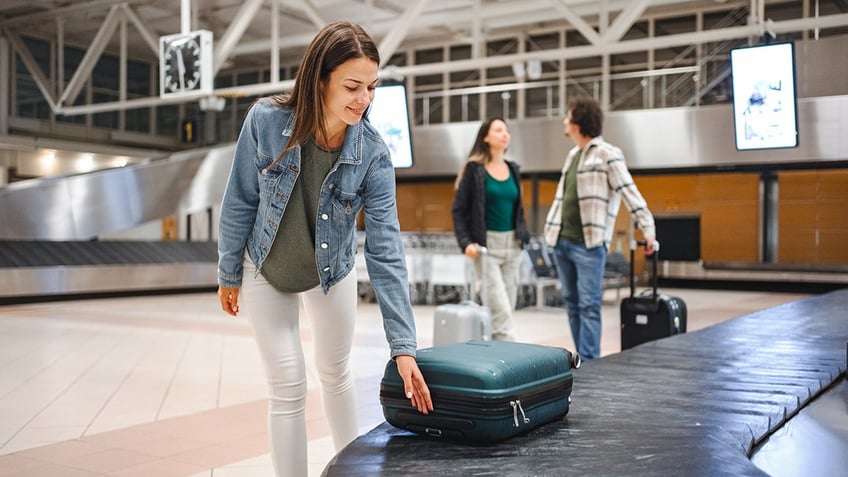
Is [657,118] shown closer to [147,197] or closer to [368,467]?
[147,197]

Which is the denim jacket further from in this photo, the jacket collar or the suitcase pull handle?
the suitcase pull handle

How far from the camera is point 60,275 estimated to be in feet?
44.9

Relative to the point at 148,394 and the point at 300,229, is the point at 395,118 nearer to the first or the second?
the point at 148,394

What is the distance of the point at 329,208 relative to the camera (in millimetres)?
2426

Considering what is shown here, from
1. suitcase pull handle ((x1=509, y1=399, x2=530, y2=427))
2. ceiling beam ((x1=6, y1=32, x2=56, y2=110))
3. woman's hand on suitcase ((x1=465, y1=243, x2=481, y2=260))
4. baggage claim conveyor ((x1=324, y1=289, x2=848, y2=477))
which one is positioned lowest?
baggage claim conveyor ((x1=324, y1=289, x2=848, y2=477))

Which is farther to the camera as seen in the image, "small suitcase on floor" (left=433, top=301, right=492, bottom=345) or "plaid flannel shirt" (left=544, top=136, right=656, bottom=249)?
"small suitcase on floor" (left=433, top=301, right=492, bottom=345)

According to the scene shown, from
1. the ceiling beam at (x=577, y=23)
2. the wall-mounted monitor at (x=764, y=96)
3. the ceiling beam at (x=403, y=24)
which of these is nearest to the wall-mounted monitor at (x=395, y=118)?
the ceiling beam at (x=403, y=24)

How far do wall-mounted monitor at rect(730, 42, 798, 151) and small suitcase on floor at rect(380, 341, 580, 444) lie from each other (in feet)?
32.1

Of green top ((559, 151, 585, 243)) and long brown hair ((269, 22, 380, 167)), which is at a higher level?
long brown hair ((269, 22, 380, 167))

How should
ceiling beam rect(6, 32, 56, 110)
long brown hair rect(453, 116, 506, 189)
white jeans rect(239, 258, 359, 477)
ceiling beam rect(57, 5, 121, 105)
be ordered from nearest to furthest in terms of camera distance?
white jeans rect(239, 258, 359, 477), long brown hair rect(453, 116, 506, 189), ceiling beam rect(57, 5, 121, 105), ceiling beam rect(6, 32, 56, 110)

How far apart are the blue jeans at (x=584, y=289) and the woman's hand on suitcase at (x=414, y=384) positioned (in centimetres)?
307

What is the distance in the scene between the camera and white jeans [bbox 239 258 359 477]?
249 cm

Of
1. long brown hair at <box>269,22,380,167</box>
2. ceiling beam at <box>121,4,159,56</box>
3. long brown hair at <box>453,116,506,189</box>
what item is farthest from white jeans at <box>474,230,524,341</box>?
ceiling beam at <box>121,4,159,56</box>

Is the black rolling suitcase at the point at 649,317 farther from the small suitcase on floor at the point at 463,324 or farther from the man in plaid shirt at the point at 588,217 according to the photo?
the small suitcase on floor at the point at 463,324
